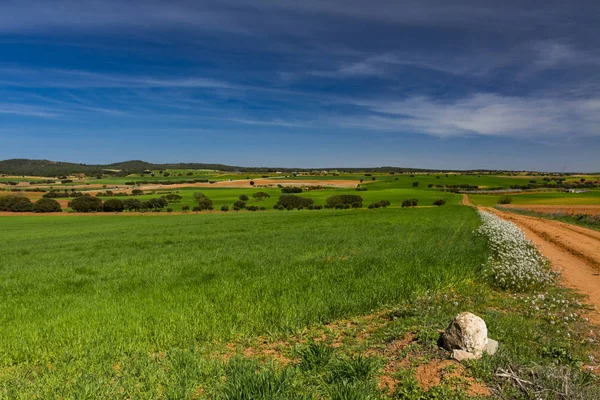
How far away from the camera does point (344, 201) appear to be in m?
85.1

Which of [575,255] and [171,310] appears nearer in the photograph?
[171,310]

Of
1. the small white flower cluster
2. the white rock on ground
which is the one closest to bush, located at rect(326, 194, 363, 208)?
the small white flower cluster

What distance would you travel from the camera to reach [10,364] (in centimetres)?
620

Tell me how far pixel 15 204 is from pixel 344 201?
7876cm

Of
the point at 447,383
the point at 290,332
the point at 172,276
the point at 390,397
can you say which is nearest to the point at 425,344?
the point at 447,383

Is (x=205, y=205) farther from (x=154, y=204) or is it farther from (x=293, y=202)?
(x=293, y=202)

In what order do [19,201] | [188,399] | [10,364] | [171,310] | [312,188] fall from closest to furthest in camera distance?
[188,399], [10,364], [171,310], [19,201], [312,188]

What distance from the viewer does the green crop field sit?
20.8 ft

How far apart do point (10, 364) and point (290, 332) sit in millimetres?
5526

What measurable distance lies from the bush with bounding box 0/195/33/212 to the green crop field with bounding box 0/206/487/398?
7019 cm

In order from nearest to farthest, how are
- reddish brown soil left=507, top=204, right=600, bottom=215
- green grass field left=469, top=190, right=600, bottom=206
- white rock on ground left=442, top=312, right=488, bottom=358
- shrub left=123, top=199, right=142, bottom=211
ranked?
1. white rock on ground left=442, top=312, right=488, bottom=358
2. reddish brown soil left=507, top=204, right=600, bottom=215
3. green grass field left=469, top=190, right=600, bottom=206
4. shrub left=123, top=199, right=142, bottom=211

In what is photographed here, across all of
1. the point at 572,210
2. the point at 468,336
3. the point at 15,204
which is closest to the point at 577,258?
the point at 468,336

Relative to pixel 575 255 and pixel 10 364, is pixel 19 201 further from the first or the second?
pixel 575 255

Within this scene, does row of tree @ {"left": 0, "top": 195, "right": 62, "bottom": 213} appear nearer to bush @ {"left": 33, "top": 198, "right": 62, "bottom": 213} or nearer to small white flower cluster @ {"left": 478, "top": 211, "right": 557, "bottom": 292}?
bush @ {"left": 33, "top": 198, "right": 62, "bottom": 213}
